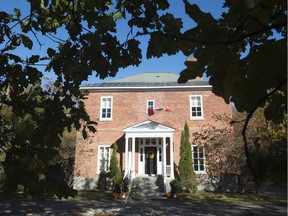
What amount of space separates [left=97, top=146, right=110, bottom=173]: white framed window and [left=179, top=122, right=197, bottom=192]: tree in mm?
6268

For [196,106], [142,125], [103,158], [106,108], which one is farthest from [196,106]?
[103,158]

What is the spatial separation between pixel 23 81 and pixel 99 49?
157 centimetres

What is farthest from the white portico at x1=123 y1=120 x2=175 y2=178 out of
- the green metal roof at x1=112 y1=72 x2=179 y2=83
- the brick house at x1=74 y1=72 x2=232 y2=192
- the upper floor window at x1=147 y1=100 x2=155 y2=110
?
the green metal roof at x1=112 y1=72 x2=179 y2=83

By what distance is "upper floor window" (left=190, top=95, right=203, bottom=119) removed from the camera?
24.3 metres

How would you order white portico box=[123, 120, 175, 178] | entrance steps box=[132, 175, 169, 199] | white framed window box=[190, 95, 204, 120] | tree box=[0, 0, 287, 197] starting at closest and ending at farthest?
1. tree box=[0, 0, 287, 197]
2. entrance steps box=[132, 175, 169, 199]
3. white portico box=[123, 120, 175, 178]
4. white framed window box=[190, 95, 204, 120]

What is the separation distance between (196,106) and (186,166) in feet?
18.6

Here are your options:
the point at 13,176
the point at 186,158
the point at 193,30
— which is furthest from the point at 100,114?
the point at 193,30

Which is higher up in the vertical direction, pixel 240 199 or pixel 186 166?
pixel 186 166

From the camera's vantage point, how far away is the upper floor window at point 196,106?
24312mm

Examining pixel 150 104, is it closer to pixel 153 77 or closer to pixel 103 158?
pixel 153 77

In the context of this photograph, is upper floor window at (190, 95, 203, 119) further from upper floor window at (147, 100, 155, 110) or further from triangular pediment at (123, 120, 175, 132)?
upper floor window at (147, 100, 155, 110)

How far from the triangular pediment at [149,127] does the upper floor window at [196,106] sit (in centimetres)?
274

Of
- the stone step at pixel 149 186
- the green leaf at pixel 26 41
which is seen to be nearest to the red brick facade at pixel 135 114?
the stone step at pixel 149 186

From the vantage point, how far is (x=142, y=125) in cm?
2325
